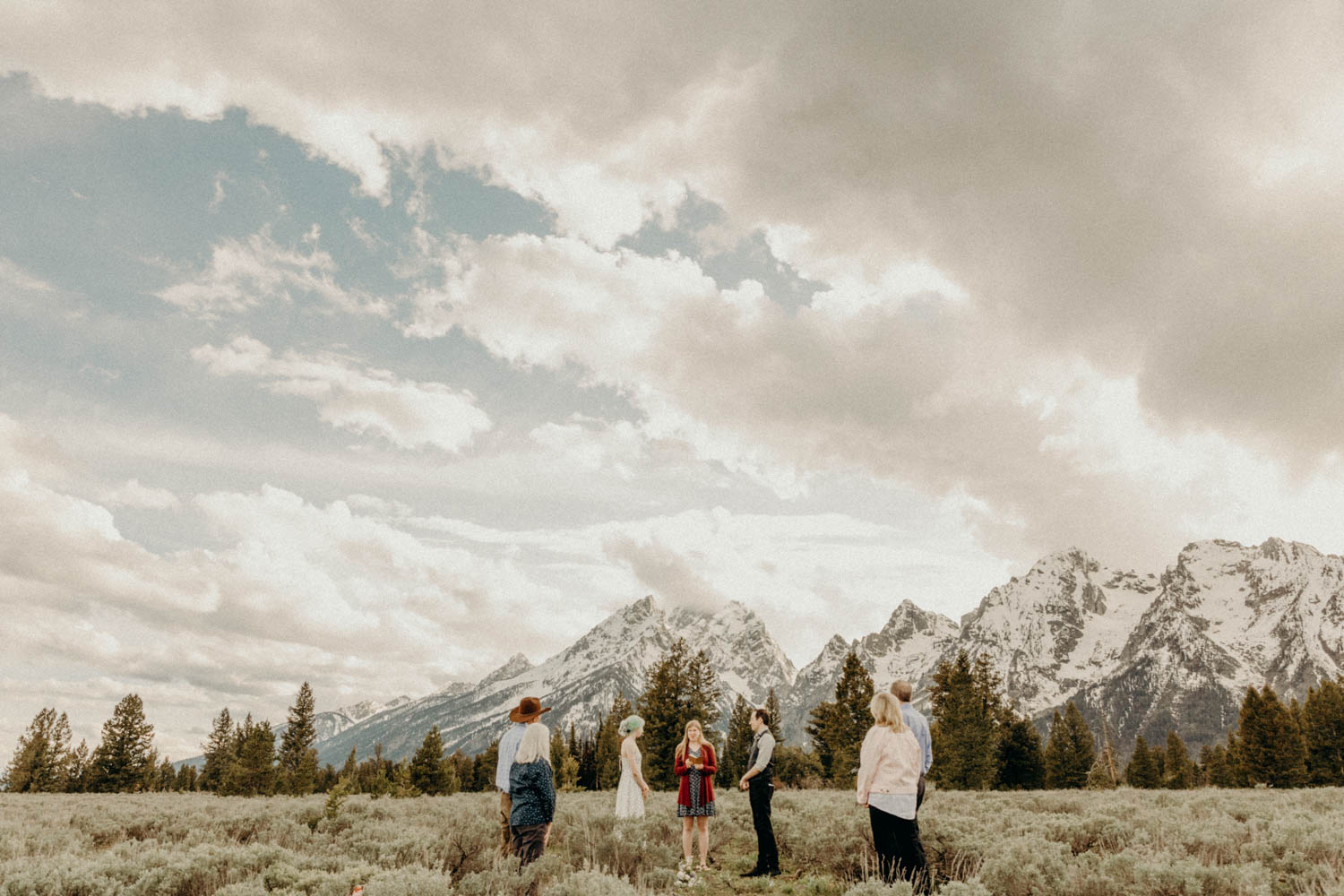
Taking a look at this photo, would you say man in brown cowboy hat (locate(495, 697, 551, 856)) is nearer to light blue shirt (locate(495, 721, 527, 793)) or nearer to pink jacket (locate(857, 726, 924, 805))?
light blue shirt (locate(495, 721, 527, 793))

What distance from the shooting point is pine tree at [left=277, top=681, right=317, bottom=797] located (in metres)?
75.9

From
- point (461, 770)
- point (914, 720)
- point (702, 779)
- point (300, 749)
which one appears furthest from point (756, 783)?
point (300, 749)

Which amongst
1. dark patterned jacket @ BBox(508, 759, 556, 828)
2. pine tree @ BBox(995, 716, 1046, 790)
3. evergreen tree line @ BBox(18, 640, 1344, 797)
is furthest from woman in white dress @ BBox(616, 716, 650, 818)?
pine tree @ BBox(995, 716, 1046, 790)

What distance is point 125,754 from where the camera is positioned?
74688 millimetres

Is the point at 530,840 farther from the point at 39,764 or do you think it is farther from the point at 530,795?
the point at 39,764

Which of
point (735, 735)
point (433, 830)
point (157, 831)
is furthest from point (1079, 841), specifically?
point (735, 735)

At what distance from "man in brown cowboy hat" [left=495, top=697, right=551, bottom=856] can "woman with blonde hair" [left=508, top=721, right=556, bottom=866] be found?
1.13 ft

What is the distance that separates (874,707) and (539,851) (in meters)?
5.00

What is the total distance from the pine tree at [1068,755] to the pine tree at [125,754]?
91.6m

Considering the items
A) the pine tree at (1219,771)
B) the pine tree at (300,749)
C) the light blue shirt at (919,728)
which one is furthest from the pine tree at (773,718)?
the pine tree at (300,749)

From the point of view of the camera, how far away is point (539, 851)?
939cm

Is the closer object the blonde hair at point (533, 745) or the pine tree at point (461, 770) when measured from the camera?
the blonde hair at point (533, 745)

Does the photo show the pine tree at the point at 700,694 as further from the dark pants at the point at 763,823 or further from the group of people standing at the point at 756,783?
the dark pants at the point at 763,823

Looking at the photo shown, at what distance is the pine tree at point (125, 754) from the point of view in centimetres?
7312
